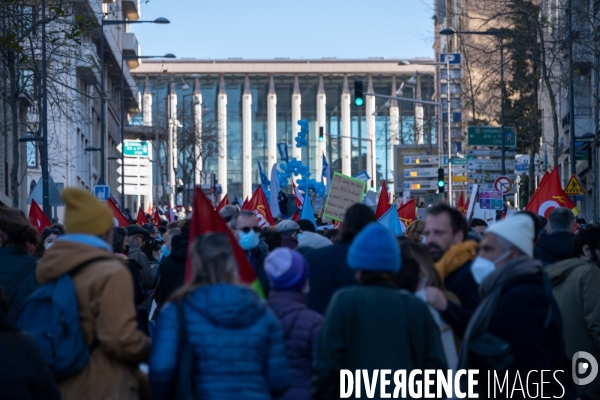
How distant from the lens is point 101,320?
18.4 feet

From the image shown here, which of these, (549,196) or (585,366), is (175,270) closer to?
(585,366)

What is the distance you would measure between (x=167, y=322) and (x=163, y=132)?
65.2 meters

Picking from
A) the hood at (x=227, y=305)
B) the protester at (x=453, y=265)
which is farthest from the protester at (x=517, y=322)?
the hood at (x=227, y=305)

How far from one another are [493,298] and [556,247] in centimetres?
349

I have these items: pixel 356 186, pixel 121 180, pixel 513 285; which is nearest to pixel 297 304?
pixel 513 285

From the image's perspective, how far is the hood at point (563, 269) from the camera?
8570mm

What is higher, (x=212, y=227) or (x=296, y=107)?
(x=296, y=107)

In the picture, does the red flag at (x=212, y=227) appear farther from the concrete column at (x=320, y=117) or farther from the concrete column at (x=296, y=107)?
the concrete column at (x=320, y=117)

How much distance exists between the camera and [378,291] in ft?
17.8

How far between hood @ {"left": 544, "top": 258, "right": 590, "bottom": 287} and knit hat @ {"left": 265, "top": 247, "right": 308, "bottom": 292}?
9.77 feet

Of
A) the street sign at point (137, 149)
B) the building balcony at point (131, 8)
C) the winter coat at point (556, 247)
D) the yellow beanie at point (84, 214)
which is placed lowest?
the winter coat at point (556, 247)

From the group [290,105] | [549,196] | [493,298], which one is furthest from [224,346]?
[290,105]

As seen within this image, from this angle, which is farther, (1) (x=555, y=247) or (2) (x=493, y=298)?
(1) (x=555, y=247)

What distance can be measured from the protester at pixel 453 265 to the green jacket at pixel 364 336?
0.73 metres
